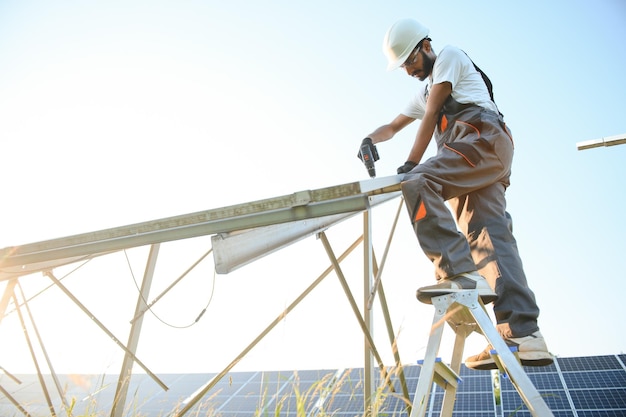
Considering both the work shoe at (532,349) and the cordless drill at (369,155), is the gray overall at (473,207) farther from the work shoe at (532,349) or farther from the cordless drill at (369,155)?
the cordless drill at (369,155)

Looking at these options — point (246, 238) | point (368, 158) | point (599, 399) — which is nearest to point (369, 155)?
point (368, 158)

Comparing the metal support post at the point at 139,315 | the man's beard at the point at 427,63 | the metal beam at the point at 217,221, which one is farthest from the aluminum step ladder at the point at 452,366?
the metal support post at the point at 139,315

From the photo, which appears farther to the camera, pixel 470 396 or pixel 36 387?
pixel 36 387

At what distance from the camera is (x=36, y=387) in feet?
51.3

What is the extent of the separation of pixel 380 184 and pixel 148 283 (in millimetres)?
1840

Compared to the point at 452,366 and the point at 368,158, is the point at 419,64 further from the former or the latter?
the point at 452,366

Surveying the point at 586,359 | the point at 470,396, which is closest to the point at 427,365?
the point at 470,396

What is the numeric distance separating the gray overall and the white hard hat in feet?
1.40

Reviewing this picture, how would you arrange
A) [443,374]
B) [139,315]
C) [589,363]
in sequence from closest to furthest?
[443,374]
[139,315]
[589,363]

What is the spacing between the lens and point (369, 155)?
3061mm

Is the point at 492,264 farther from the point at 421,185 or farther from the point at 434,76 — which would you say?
the point at 434,76

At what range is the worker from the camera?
2.16 m

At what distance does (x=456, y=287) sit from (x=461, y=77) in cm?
123

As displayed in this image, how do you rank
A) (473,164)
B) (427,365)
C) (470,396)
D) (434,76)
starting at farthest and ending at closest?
(470,396) → (434,76) → (473,164) → (427,365)
